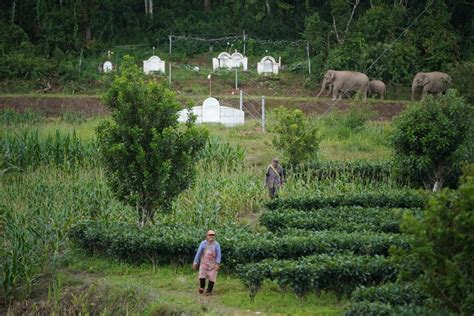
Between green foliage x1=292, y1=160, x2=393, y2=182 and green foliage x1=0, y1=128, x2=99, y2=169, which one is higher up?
green foliage x1=0, y1=128, x2=99, y2=169

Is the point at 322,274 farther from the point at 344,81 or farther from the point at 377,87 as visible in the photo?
the point at 377,87

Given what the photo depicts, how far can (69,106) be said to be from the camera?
3928cm

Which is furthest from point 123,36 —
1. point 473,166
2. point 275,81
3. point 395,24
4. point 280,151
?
point 473,166

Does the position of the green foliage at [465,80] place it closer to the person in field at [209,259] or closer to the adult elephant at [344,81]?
the adult elephant at [344,81]

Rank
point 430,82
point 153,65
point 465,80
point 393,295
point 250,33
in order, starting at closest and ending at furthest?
1. point 393,295
2. point 465,80
3. point 430,82
4. point 153,65
5. point 250,33

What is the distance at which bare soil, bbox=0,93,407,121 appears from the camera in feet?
127

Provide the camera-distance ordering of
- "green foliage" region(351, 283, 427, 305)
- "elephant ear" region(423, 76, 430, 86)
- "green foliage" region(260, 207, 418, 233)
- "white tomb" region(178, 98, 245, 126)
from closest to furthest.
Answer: "green foliage" region(351, 283, 427, 305), "green foliage" region(260, 207, 418, 233), "white tomb" region(178, 98, 245, 126), "elephant ear" region(423, 76, 430, 86)

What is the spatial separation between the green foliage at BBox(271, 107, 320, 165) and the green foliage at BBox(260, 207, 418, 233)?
6098mm

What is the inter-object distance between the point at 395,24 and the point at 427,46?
2039mm

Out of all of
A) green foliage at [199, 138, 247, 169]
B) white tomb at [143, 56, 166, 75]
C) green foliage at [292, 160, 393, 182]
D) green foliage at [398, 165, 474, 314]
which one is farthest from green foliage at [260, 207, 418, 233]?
white tomb at [143, 56, 166, 75]

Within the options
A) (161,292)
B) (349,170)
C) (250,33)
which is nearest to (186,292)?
(161,292)

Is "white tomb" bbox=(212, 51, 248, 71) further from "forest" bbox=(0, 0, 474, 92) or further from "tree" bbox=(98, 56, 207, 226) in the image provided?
"tree" bbox=(98, 56, 207, 226)

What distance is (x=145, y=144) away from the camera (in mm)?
19797

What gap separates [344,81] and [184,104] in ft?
25.7
